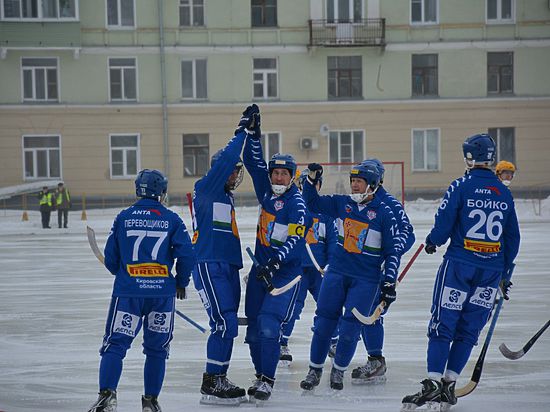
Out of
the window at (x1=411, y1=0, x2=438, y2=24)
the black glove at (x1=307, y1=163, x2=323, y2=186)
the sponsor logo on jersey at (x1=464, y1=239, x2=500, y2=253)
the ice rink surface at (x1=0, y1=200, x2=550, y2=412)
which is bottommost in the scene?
the ice rink surface at (x1=0, y1=200, x2=550, y2=412)

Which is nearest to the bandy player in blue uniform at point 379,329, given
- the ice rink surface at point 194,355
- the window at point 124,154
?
the ice rink surface at point 194,355

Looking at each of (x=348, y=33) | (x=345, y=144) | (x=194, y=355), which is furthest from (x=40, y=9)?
(x=194, y=355)

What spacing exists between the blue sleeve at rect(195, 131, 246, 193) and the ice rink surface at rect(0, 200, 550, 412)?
1723 mm

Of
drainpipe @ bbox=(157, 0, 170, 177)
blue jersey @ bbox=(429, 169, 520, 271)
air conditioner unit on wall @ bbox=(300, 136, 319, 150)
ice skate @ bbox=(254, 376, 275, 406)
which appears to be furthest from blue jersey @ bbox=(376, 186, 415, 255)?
drainpipe @ bbox=(157, 0, 170, 177)

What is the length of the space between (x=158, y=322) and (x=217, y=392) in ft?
3.04

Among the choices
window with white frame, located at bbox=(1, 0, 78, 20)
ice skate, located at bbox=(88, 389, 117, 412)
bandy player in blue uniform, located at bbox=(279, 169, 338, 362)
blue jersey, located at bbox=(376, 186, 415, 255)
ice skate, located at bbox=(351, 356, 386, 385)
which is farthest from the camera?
window with white frame, located at bbox=(1, 0, 78, 20)

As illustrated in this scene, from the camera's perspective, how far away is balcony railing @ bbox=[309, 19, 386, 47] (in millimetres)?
35250

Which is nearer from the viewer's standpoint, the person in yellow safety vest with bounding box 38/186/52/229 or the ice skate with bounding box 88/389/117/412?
the ice skate with bounding box 88/389/117/412

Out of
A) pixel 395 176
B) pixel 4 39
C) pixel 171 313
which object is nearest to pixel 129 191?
pixel 4 39

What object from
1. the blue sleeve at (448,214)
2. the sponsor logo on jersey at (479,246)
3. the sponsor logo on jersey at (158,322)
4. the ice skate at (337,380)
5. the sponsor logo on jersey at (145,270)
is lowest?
the ice skate at (337,380)

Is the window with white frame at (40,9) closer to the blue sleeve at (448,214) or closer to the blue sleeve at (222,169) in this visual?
the blue sleeve at (222,169)

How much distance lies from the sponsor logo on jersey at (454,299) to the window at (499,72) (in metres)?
30.3

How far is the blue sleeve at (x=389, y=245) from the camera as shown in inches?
302

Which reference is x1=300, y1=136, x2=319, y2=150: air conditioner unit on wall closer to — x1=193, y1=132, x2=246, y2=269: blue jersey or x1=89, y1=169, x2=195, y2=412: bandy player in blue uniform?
x1=193, y1=132, x2=246, y2=269: blue jersey
